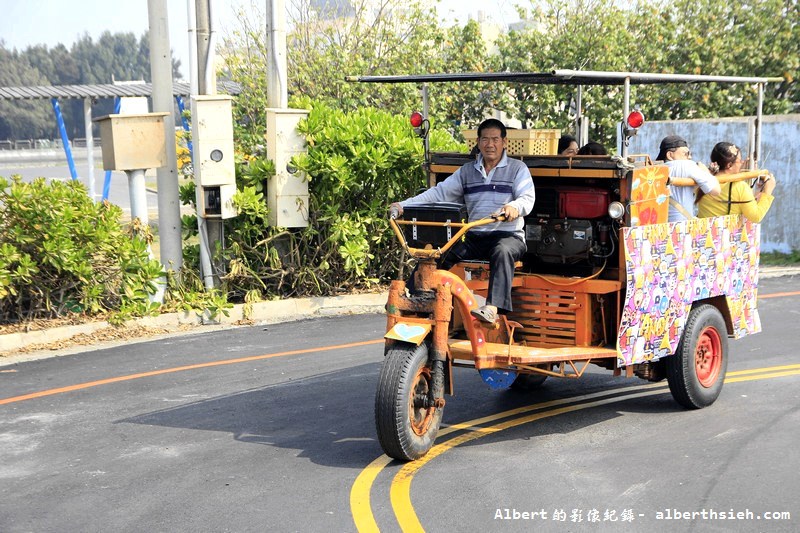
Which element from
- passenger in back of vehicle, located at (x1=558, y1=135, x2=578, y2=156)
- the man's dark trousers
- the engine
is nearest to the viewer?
the man's dark trousers

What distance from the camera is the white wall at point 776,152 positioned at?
15727mm

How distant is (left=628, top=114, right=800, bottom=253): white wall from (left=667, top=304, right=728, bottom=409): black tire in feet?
28.0

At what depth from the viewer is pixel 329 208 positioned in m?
12.3

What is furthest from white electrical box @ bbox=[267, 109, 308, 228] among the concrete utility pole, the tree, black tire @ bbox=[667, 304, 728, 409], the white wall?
the tree

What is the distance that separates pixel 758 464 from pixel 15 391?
237 inches

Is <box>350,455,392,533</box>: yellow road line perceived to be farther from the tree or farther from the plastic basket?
the tree

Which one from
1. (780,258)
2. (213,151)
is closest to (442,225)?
(213,151)

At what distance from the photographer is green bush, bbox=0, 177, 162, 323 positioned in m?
10.3

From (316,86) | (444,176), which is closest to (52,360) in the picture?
(444,176)

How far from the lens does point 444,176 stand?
27.9 ft

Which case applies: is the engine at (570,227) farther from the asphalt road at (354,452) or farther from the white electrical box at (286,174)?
the white electrical box at (286,174)

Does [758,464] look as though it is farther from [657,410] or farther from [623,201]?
[623,201]

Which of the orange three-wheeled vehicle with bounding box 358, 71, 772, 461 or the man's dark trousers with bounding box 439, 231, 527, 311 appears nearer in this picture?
the orange three-wheeled vehicle with bounding box 358, 71, 772, 461

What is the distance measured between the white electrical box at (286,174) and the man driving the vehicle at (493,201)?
439cm
